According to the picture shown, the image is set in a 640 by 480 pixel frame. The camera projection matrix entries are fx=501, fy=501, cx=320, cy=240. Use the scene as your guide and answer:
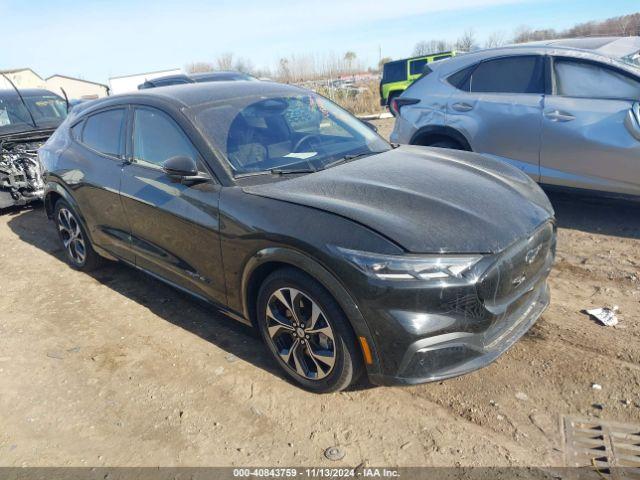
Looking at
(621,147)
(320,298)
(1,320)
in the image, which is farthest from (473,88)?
(1,320)

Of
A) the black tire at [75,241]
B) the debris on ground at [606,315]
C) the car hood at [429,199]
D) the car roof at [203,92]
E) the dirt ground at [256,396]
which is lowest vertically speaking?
the dirt ground at [256,396]

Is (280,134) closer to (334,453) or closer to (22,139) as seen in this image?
(334,453)

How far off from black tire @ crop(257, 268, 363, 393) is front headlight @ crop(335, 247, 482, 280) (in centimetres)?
31

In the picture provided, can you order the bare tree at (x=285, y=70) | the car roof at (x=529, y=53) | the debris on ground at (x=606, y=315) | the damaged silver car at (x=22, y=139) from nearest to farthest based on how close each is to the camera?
the debris on ground at (x=606, y=315) → the car roof at (x=529, y=53) → the damaged silver car at (x=22, y=139) → the bare tree at (x=285, y=70)

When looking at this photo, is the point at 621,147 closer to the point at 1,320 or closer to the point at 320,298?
the point at 320,298

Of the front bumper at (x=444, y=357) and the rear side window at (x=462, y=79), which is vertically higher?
the rear side window at (x=462, y=79)

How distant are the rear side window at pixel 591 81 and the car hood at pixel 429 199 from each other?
81.6 inches

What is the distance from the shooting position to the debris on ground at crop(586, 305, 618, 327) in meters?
3.46

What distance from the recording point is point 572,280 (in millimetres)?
4125

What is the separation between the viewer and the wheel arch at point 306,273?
8.23ft

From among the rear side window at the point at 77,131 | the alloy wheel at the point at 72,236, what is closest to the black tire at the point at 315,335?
the alloy wheel at the point at 72,236

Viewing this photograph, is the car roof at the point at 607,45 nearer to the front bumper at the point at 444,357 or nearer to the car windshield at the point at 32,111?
the front bumper at the point at 444,357

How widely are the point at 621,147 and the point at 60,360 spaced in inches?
200

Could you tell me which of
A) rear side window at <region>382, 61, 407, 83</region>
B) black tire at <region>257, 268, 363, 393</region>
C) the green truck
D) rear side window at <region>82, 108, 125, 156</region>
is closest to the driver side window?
rear side window at <region>82, 108, 125, 156</region>
